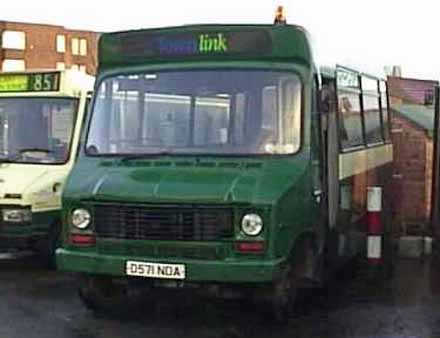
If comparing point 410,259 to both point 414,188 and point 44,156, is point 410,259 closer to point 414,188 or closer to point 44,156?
point 414,188

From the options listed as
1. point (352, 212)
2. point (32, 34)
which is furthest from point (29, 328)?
point (32, 34)

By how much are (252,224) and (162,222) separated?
795 millimetres

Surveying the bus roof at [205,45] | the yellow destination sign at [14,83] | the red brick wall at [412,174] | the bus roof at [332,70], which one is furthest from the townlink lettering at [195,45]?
the red brick wall at [412,174]

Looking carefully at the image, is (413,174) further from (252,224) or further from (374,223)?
(252,224)

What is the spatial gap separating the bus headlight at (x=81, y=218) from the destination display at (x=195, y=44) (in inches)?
68.8

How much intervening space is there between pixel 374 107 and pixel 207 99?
4249 mm

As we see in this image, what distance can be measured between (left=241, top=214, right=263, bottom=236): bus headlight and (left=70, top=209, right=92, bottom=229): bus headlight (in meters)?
1.45

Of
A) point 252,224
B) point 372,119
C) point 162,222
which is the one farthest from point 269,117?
point 372,119

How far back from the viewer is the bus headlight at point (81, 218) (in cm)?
811

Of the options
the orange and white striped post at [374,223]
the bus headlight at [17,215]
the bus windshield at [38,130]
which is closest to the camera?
the orange and white striped post at [374,223]

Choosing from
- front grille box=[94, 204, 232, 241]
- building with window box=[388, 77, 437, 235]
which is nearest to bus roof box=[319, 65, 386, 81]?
front grille box=[94, 204, 232, 241]

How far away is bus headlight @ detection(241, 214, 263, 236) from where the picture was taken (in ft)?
24.9

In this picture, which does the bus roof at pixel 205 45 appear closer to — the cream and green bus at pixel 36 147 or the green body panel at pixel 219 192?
the green body panel at pixel 219 192

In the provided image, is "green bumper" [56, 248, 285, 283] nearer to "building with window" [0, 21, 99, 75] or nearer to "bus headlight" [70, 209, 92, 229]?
"bus headlight" [70, 209, 92, 229]
